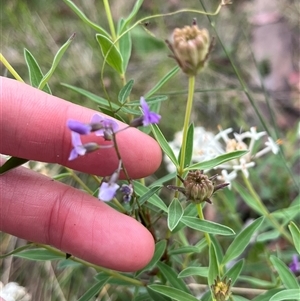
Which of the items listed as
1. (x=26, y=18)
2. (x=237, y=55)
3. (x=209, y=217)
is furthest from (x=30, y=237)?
(x=237, y=55)

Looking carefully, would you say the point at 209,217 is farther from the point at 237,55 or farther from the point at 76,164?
the point at 76,164

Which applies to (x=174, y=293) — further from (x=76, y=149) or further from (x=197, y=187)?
(x=76, y=149)

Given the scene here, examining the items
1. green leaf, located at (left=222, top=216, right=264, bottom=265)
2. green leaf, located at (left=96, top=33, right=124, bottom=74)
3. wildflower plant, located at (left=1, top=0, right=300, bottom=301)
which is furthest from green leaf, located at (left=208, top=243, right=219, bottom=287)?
green leaf, located at (left=96, top=33, right=124, bottom=74)

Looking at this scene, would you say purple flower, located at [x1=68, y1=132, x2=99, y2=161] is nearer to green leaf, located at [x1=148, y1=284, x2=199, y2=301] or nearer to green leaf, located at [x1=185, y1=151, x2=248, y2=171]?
green leaf, located at [x1=185, y1=151, x2=248, y2=171]

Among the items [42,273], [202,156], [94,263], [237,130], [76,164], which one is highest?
[76,164]

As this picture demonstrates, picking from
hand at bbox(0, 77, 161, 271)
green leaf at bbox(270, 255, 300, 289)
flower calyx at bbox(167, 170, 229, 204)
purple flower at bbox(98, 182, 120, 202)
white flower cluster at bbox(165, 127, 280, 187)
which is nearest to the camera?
purple flower at bbox(98, 182, 120, 202)

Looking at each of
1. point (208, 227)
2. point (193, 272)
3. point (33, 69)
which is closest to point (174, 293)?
point (193, 272)
